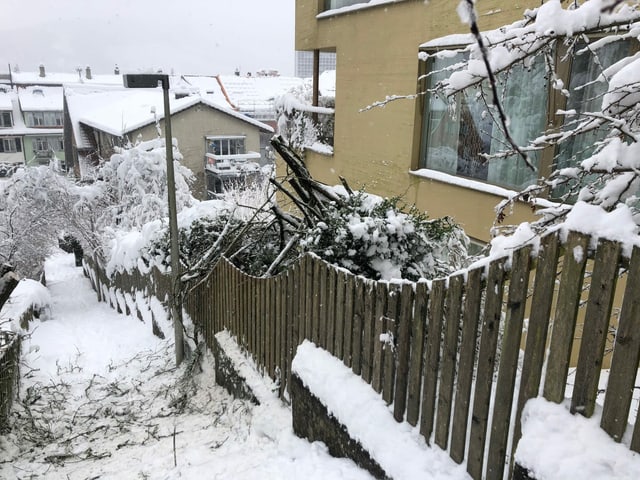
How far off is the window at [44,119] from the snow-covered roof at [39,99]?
44cm

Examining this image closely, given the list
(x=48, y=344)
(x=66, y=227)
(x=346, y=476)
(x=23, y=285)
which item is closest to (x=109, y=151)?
(x=66, y=227)

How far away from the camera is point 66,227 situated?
77.9 feet

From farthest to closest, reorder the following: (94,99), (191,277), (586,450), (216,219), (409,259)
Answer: (94,99) < (216,219) < (191,277) < (409,259) < (586,450)

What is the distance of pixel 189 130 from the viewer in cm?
3466

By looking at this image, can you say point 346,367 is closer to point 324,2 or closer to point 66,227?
point 324,2

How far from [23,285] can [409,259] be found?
14.7 metres

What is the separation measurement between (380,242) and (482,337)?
2060 mm

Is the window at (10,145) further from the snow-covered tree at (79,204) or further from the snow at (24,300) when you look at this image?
the snow at (24,300)

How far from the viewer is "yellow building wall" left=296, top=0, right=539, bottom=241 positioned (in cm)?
721

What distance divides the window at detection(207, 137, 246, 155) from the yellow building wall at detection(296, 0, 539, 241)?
85.5ft

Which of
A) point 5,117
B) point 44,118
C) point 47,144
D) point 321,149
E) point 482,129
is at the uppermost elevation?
point 482,129

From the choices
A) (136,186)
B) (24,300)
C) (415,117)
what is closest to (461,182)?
(415,117)

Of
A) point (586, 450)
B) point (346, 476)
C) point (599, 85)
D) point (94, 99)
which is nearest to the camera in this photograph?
point (586, 450)

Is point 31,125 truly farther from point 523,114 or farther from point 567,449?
point 567,449
